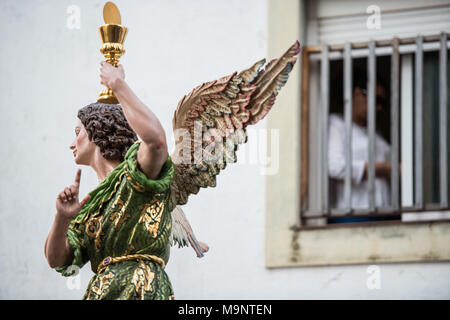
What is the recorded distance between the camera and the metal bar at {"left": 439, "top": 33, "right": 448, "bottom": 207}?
1160cm

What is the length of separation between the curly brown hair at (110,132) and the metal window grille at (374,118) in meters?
3.83

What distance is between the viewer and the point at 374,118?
38.7ft

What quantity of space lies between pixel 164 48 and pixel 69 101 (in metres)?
0.85

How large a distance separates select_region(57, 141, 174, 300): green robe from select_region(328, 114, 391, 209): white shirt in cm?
412

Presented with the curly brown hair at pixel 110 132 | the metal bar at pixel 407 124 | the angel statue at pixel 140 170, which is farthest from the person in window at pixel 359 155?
the curly brown hair at pixel 110 132

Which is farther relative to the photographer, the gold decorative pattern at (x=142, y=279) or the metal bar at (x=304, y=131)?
the metal bar at (x=304, y=131)

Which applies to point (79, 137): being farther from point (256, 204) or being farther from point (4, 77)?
point (4, 77)

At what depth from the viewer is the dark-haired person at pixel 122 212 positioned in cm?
763

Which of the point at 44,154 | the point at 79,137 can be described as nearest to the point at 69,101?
the point at 44,154

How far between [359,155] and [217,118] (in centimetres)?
395

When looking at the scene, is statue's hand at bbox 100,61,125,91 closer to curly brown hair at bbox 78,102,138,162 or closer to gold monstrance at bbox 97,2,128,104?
gold monstrance at bbox 97,2,128,104

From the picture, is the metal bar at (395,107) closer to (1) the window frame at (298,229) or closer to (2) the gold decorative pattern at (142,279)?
(1) the window frame at (298,229)

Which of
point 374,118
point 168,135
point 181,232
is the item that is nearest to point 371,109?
point 374,118

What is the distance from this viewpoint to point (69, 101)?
12.3 m
